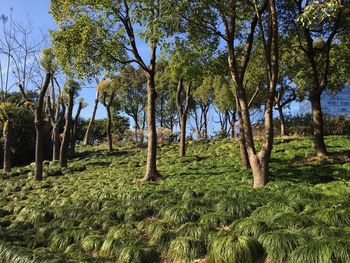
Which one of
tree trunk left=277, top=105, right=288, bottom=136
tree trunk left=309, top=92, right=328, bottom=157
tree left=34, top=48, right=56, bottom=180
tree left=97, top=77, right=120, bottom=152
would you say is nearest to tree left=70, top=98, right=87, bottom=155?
tree left=97, top=77, right=120, bottom=152

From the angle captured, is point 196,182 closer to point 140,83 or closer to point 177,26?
point 177,26

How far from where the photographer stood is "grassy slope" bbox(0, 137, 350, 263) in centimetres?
584

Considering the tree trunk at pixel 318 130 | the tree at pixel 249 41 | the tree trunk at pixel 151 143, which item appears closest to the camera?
the tree at pixel 249 41

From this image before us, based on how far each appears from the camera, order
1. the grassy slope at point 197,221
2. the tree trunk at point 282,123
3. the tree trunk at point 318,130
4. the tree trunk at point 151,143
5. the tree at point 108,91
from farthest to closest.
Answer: the tree at point 108,91
the tree trunk at point 282,123
the tree trunk at point 318,130
the tree trunk at point 151,143
the grassy slope at point 197,221

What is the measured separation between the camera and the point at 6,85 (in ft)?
84.7

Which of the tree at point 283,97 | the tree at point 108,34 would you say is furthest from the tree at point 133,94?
the tree at point 108,34

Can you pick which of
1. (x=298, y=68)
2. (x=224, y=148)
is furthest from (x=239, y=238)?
(x=224, y=148)

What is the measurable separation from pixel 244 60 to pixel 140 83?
28816mm

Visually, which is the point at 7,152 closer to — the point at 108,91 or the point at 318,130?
the point at 108,91

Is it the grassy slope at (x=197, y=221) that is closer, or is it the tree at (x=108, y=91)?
the grassy slope at (x=197, y=221)

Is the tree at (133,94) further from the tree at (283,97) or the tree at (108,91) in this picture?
the tree at (283,97)

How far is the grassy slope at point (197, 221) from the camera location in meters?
5.84

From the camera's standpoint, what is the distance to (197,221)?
7.66 metres

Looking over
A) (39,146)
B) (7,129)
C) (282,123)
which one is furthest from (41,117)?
(282,123)
